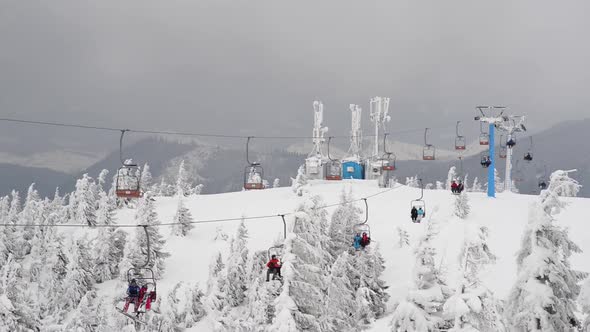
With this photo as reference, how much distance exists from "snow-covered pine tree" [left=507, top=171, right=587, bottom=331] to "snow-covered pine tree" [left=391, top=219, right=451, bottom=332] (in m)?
3.08

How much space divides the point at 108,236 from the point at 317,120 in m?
33.4

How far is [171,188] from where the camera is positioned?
96688 millimetres

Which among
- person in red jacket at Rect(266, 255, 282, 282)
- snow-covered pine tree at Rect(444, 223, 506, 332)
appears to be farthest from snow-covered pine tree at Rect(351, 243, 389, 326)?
snow-covered pine tree at Rect(444, 223, 506, 332)

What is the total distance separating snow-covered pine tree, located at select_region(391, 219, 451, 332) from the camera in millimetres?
13711

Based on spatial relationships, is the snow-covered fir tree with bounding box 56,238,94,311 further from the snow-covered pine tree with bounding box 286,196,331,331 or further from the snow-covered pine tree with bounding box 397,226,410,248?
the snow-covered pine tree with bounding box 286,196,331,331

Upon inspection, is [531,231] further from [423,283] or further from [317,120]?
[317,120]

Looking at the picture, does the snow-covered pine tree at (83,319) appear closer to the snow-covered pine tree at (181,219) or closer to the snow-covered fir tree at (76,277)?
the snow-covered fir tree at (76,277)

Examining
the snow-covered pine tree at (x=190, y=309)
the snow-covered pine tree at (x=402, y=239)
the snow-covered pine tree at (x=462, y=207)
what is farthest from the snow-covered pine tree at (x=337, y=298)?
the snow-covered pine tree at (x=462, y=207)

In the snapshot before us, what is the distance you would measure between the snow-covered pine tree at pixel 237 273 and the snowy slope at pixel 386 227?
3.27 meters

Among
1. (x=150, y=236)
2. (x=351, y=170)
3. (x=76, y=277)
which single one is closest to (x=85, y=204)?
(x=150, y=236)

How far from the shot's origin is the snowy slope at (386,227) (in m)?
43.2

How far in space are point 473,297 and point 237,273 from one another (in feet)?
124

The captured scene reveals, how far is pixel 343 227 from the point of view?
4406cm

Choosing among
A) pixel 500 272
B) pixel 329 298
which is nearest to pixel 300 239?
pixel 329 298
